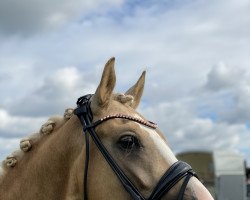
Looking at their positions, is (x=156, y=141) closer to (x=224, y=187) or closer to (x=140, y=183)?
(x=140, y=183)

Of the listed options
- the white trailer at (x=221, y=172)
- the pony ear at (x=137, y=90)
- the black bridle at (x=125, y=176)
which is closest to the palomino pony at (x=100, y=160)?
the black bridle at (x=125, y=176)

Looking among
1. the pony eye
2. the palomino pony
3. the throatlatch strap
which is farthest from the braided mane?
the throatlatch strap

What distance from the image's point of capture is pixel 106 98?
4.37 meters

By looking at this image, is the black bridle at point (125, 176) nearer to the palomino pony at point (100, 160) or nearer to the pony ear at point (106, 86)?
the palomino pony at point (100, 160)

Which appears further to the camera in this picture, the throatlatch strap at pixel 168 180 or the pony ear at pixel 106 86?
the pony ear at pixel 106 86

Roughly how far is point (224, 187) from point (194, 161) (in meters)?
2.02

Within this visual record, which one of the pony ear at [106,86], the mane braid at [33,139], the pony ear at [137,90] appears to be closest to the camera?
the pony ear at [106,86]

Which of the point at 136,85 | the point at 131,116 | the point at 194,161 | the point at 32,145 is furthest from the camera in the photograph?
the point at 194,161

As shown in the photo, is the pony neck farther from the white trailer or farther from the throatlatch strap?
the white trailer

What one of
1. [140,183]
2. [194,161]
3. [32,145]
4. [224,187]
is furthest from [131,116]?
[194,161]

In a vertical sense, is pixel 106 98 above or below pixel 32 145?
above

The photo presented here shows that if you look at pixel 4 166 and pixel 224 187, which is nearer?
pixel 4 166

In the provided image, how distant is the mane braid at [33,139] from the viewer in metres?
4.67

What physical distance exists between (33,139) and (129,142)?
113 centimetres
